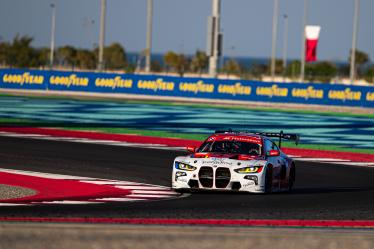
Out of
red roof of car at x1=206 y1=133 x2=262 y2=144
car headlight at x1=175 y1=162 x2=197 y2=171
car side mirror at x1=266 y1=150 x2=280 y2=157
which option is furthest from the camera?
red roof of car at x1=206 y1=133 x2=262 y2=144

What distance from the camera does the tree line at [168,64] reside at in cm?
8997

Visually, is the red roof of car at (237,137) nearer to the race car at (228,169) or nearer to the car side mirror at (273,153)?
the race car at (228,169)

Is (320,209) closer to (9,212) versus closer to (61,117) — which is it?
(9,212)

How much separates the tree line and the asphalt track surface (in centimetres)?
5378

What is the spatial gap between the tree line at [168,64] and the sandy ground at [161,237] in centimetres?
7291

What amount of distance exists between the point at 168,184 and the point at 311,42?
202 ft

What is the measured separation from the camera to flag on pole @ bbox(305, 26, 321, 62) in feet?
255

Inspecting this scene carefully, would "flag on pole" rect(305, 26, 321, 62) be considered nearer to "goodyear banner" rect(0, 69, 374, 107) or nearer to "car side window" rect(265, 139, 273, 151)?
"goodyear banner" rect(0, 69, 374, 107)

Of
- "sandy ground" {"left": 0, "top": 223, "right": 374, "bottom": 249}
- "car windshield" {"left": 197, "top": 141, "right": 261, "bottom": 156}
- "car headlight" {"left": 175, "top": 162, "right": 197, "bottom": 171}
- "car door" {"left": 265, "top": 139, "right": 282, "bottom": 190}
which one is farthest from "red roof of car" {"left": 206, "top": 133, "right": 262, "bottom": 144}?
"sandy ground" {"left": 0, "top": 223, "right": 374, "bottom": 249}

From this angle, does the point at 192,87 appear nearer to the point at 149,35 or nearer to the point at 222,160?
the point at 149,35

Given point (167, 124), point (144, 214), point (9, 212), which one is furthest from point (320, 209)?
point (167, 124)

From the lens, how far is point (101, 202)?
52.2 feet

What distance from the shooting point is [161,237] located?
7461mm

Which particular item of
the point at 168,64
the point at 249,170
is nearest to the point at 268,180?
the point at 249,170
